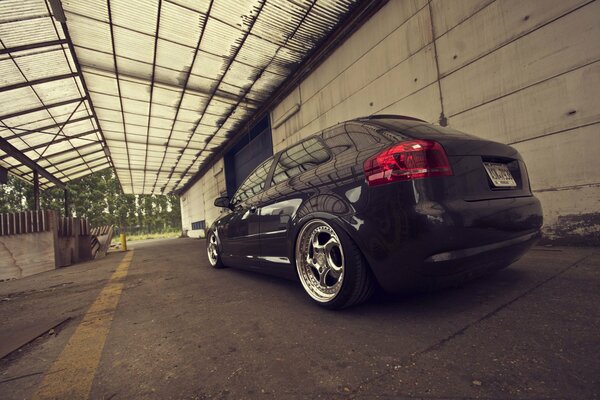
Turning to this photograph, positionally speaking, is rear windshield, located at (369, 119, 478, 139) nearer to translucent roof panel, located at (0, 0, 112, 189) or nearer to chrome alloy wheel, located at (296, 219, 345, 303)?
chrome alloy wheel, located at (296, 219, 345, 303)

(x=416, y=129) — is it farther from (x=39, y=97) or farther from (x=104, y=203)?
(x=104, y=203)

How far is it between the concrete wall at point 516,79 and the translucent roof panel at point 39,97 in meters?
7.21

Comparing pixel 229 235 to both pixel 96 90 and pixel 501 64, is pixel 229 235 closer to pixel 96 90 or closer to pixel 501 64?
pixel 501 64

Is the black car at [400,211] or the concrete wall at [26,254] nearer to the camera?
the black car at [400,211]

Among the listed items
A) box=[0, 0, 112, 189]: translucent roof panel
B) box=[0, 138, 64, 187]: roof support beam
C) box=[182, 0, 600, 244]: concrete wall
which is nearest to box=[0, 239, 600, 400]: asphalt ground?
box=[182, 0, 600, 244]: concrete wall

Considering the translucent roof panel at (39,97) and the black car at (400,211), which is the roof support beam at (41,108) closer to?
the translucent roof panel at (39,97)

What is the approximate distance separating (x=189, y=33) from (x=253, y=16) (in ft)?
5.45

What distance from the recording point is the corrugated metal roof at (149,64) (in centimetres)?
588

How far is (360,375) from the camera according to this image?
112 cm

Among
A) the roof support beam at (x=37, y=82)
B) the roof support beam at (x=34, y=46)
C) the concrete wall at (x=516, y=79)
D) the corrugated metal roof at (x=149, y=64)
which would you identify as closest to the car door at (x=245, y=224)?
the concrete wall at (x=516, y=79)

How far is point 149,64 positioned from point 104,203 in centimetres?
4524

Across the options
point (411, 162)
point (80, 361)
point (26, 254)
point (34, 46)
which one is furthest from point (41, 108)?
point (411, 162)

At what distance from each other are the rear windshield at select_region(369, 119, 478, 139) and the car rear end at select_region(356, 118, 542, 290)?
16 mm

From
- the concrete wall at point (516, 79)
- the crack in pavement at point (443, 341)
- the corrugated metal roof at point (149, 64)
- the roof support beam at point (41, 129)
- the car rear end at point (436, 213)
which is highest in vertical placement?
the corrugated metal roof at point (149, 64)
